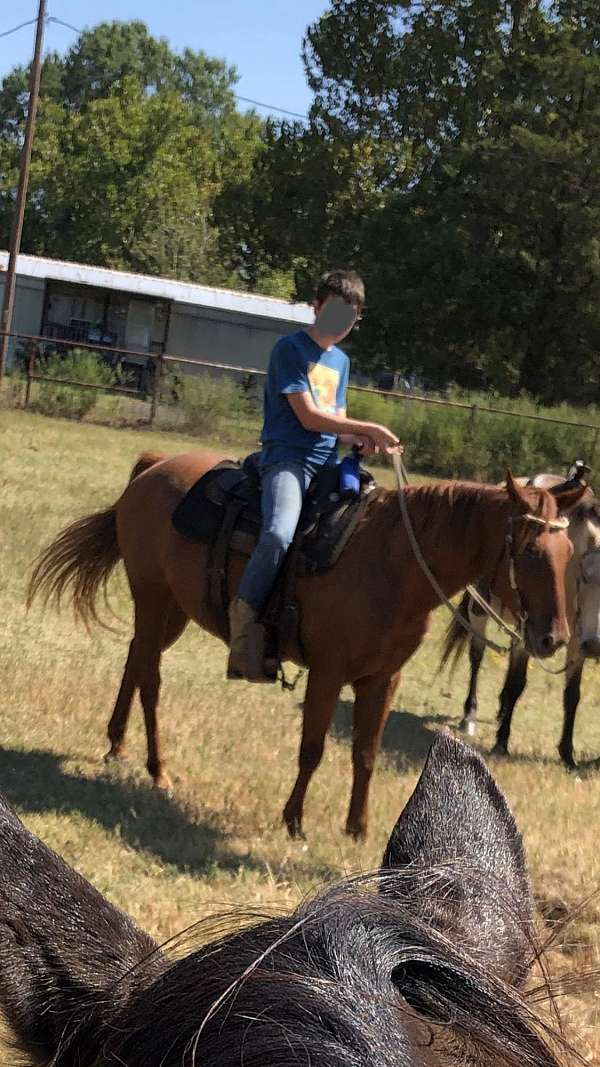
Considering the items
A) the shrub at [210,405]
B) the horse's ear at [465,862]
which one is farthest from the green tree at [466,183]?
the horse's ear at [465,862]

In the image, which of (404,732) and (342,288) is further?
(404,732)

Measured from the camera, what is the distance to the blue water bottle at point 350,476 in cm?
606

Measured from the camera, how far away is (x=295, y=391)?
5.85 metres

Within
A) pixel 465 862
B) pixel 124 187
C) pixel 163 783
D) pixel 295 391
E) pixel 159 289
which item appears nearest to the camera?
pixel 465 862

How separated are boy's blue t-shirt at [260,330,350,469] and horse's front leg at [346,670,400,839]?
1.11 metres

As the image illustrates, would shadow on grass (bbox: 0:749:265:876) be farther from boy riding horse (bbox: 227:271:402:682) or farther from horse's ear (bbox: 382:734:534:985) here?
horse's ear (bbox: 382:734:534:985)

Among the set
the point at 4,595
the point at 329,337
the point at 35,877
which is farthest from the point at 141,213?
the point at 35,877

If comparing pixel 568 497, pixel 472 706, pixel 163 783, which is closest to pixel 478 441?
pixel 472 706

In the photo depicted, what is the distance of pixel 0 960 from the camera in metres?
1.35

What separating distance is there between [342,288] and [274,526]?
3.77ft

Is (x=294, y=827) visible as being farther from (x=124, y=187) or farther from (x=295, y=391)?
(x=124, y=187)

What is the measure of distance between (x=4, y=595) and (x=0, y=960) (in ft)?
31.4

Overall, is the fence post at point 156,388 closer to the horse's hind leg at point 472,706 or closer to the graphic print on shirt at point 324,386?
the horse's hind leg at point 472,706

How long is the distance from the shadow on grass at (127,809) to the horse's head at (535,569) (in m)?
1.60
